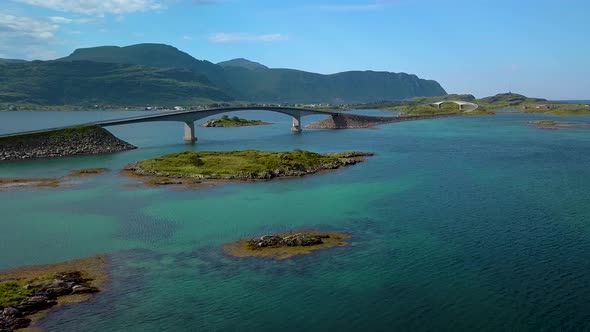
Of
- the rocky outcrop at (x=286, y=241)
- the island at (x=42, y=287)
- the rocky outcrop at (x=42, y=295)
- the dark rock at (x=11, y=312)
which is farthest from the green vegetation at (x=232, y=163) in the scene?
the dark rock at (x=11, y=312)

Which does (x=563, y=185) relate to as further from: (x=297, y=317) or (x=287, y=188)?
(x=297, y=317)

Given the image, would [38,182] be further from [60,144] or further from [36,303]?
[36,303]

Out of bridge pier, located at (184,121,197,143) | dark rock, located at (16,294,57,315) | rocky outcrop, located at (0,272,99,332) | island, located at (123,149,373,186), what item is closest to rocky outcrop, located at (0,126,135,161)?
bridge pier, located at (184,121,197,143)

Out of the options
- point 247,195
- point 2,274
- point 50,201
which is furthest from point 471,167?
point 2,274

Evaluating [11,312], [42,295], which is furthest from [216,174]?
[11,312]

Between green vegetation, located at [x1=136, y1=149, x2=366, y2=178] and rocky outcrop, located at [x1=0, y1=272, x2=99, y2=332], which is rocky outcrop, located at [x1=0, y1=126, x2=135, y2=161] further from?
rocky outcrop, located at [x1=0, y1=272, x2=99, y2=332]

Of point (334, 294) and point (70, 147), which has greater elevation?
point (70, 147)
